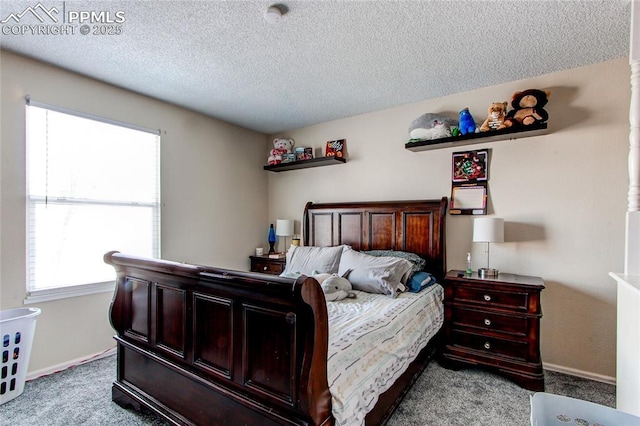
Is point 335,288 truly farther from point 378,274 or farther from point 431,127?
point 431,127

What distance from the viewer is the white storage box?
0.97m

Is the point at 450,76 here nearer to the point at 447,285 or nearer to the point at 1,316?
the point at 447,285

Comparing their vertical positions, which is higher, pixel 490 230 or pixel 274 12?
pixel 274 12

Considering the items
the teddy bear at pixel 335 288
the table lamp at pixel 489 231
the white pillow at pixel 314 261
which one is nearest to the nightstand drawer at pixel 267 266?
the white pillow at pixel 314 261

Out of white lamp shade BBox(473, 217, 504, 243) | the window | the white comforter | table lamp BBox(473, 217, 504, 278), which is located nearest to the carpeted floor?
the white comforter

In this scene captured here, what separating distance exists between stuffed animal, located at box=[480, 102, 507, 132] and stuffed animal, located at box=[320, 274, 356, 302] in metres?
1.89

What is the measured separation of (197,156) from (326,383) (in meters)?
3.12

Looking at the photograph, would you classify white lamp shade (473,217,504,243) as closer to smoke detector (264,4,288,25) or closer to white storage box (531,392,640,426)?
white storage box (531,392,640,426)

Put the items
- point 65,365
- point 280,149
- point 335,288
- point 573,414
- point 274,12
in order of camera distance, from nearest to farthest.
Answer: point 573,414, point 274,12, point 335,288, point 65,365, point 280,149

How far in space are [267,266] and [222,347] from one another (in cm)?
249

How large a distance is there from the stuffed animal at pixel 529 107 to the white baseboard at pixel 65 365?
417 centimetres

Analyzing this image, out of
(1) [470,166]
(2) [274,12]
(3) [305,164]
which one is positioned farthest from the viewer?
(3) [305,164]

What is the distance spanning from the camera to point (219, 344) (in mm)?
1571

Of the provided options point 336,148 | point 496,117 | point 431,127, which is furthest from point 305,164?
point 496,117
